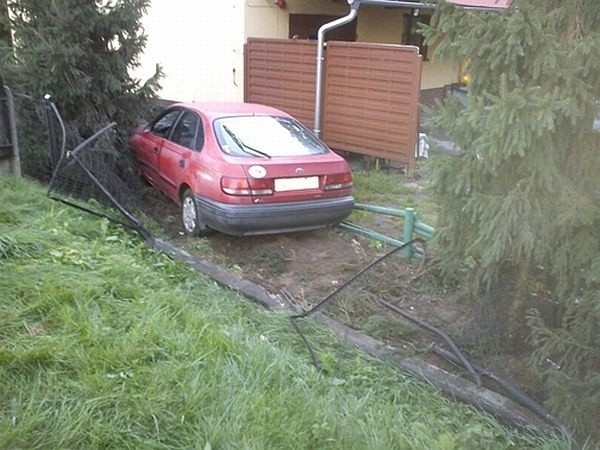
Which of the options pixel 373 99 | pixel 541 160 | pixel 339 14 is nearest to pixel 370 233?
pixel 541 160

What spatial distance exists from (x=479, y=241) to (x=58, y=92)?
22.1 feet

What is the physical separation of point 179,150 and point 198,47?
6.94m

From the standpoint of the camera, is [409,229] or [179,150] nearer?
[409,229]

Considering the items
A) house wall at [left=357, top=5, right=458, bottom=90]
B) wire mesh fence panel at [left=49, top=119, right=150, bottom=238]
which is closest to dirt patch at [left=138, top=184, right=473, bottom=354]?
wire mesh fence panel at [left=49, top=119, right=150, bottom=238]

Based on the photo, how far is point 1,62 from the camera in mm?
8570

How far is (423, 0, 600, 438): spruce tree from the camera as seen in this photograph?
319cm

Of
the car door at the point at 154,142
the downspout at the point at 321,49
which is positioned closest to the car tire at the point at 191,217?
the car door at the point at 154,142

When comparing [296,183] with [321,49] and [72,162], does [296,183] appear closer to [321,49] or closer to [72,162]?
[72,162]

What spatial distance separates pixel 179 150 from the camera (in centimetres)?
726

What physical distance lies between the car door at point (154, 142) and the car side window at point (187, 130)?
0.19 meters

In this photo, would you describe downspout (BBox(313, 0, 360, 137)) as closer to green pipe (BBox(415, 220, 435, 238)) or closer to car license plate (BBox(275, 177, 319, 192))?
car license plate (BBox(275, 177, 319, 192))

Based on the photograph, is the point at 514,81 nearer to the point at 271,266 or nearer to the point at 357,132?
the point at 271,266

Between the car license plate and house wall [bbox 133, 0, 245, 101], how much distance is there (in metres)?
6.91

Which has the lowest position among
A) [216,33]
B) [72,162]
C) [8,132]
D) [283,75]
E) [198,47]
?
[72,162]
